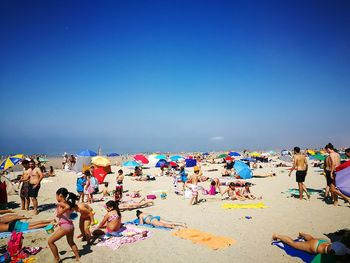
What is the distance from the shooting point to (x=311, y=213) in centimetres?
779

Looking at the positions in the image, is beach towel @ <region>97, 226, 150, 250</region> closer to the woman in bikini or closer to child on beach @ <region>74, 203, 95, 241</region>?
child on beach @ <region>74, 203, 95, 241</region>

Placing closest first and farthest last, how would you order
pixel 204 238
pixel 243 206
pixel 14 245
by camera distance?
pixel 14 245
pixel 204 238
pixel 243 206

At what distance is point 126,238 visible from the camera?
5.82m

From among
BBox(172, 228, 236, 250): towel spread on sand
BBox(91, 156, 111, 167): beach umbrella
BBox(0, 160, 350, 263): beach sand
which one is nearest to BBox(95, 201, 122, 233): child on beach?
BBox(0, 160, 350, 263): beach sand

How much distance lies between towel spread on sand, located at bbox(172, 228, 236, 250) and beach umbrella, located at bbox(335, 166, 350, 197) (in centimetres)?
270

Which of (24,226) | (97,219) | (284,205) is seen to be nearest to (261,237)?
(284,205)

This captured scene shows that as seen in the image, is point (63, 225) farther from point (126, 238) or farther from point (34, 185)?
point (34, 185)

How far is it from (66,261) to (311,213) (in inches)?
288

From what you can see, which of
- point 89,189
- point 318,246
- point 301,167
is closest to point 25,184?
point 89,189

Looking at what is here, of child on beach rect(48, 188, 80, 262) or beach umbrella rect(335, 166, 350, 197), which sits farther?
child on beach rect(48, 188, 80, 262)

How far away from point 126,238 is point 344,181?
4766 mm

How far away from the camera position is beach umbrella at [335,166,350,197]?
3.85 m

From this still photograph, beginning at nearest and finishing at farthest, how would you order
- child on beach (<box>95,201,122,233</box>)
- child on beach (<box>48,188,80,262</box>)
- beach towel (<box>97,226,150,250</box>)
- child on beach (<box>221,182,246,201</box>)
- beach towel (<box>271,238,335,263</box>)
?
1. beach towel (<box>271,238,335,263</box>)
2. child on beach (<box>48,188,80,262</box>)
3. beach towel (<box>97,226,150,250</box>)
4. child on beach (<box>95,201,122,233</box>)
5. child on beach (<box>221,182,246,201</box>)

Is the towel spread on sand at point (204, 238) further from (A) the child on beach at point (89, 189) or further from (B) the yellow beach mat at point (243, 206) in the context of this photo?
(A) the child on beach at point (89, 189)
